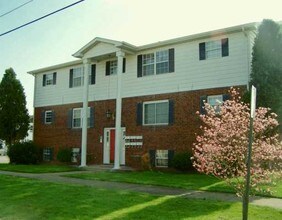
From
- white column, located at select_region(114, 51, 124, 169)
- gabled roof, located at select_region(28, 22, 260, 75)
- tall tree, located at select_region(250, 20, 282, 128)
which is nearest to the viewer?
tall tree, located at select_region(250, 20, 282, 128)

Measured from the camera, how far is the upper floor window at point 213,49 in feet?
61.9

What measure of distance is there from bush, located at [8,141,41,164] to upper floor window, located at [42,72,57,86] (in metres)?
4.92

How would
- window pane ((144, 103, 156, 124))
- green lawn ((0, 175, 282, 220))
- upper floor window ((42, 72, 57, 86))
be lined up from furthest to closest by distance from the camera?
upper floor window ((42, 72, 57, 86)) < window pane ((144, 103, 156, 124)) < green lawn ((0, 175, 282, 220))

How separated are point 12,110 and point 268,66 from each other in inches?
803

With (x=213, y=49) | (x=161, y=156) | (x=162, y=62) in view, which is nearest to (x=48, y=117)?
(x=161, y=156)

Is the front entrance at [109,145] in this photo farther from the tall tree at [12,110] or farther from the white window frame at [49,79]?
the tall tree at [12,110]

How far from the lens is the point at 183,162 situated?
745 inches

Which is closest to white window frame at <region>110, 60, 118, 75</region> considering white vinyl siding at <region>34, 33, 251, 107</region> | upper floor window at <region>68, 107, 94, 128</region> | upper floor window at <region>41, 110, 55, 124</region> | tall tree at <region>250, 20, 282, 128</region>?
white vinyl siding at <region>34, 33, 251, 107</region>

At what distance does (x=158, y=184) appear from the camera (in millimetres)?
13984

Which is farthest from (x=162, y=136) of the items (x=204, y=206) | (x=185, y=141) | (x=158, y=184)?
(x=204, y=206)

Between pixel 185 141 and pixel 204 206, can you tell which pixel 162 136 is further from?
pixel 204 206

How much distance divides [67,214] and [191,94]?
41.2ft

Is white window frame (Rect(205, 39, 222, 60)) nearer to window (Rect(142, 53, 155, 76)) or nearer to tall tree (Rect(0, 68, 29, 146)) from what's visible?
window (Rect(142, 53, 155, 76))

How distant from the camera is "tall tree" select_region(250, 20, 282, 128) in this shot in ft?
52.4
